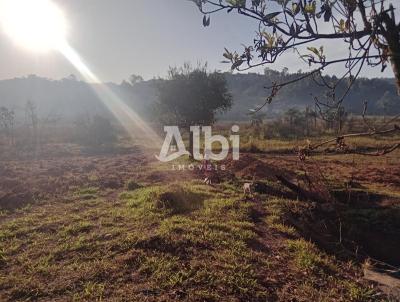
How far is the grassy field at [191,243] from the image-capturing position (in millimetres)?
5492

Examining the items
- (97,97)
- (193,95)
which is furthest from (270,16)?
(97,97)

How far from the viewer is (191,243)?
277 inches

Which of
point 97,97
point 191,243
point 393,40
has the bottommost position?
point 191,243

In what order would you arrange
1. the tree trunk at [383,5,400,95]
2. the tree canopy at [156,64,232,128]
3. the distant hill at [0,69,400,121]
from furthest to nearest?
1. the distant hill at [0,69,400,121]
2. the tree canopy at [156,64,232,128]
3. the tree trunk at [383,5,400,95]

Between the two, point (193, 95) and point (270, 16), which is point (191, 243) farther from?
point (193, 95)

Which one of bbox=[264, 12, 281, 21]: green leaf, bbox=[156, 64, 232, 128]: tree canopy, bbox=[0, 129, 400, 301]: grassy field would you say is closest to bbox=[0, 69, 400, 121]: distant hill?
bbox=[156, 64, 232, 128]: tree canopy

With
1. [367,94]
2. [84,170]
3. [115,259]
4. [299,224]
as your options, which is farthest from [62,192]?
[367,94]

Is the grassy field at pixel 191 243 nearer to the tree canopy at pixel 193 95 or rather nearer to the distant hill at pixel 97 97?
the tree canopy at pixel 193 95

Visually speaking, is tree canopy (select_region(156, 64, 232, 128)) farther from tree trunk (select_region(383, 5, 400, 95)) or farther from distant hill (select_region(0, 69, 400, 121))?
distant hill (select_region(0, 69, 400, 121))

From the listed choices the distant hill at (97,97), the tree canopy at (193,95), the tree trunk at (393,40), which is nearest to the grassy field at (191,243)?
the tree trunk at (393,40)

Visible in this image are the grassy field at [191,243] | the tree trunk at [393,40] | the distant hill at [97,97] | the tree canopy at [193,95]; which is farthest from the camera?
the distant hill at [97,97]

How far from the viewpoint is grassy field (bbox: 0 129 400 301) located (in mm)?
5492

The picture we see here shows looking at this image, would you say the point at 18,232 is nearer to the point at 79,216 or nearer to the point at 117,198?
the point at 79,216

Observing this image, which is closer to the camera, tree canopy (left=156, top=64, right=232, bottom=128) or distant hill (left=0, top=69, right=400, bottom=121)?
tree canopy (left=156, top=64, right=232, bottom=128)
